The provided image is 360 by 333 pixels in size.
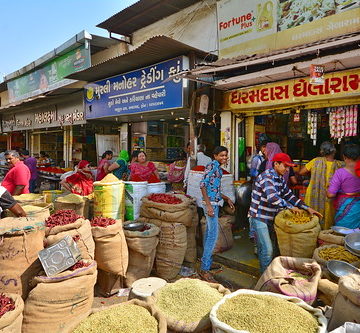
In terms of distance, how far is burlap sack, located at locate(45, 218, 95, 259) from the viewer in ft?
11.6

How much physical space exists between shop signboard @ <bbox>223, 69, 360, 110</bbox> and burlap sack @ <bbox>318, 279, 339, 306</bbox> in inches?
132

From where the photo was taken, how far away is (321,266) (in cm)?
315

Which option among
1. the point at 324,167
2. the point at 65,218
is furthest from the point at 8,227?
the point at 324,167

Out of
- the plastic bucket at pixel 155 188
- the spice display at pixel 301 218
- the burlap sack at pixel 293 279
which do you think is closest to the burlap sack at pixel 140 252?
the plastic bucket at pixel 155 188

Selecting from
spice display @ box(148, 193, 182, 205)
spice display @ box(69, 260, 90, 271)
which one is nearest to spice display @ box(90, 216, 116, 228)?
spice display @ box(69, 260, 90, 271)

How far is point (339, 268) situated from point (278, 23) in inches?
180

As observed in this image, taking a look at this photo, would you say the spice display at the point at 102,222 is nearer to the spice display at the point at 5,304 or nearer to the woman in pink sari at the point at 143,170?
the spice display at the point at 5,304

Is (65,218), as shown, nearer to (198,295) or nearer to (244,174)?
(198,295)

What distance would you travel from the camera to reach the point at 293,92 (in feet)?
17.8

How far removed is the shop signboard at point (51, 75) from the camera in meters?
11.3

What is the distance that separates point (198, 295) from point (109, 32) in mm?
9737

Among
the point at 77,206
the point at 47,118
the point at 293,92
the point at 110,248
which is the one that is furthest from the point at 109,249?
the point at 47,118

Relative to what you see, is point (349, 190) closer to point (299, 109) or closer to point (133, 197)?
point (299, 109)

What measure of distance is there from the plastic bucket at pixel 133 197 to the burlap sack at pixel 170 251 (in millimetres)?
1037
